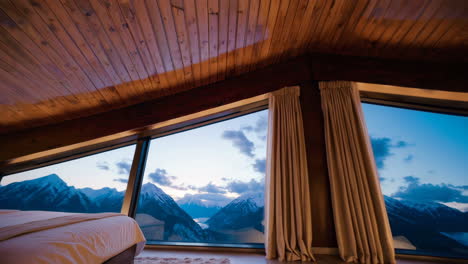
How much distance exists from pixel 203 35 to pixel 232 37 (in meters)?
0.35

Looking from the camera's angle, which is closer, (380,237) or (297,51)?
(380,237)

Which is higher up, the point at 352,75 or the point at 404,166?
the point at 352,75

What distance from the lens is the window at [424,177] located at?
2061 millimetres

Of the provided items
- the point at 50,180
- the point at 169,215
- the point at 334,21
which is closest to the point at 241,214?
the point at 169,215

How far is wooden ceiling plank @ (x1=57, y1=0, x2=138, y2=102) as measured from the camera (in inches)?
68.9

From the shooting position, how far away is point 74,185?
125 inches

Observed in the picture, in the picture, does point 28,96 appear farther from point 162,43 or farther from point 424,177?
point 424,177

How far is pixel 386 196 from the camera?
2.38 m

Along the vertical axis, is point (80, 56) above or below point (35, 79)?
above

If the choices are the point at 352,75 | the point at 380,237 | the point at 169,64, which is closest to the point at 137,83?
the point at 169,64

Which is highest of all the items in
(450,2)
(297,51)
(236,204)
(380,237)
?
(297,51)

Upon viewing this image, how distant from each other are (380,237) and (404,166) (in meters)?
1.03

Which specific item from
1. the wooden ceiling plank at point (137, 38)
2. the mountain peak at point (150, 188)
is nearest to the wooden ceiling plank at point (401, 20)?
the wooden ceiling plank at point (137, 38)

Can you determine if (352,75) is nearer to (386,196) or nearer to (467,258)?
(386,196)
